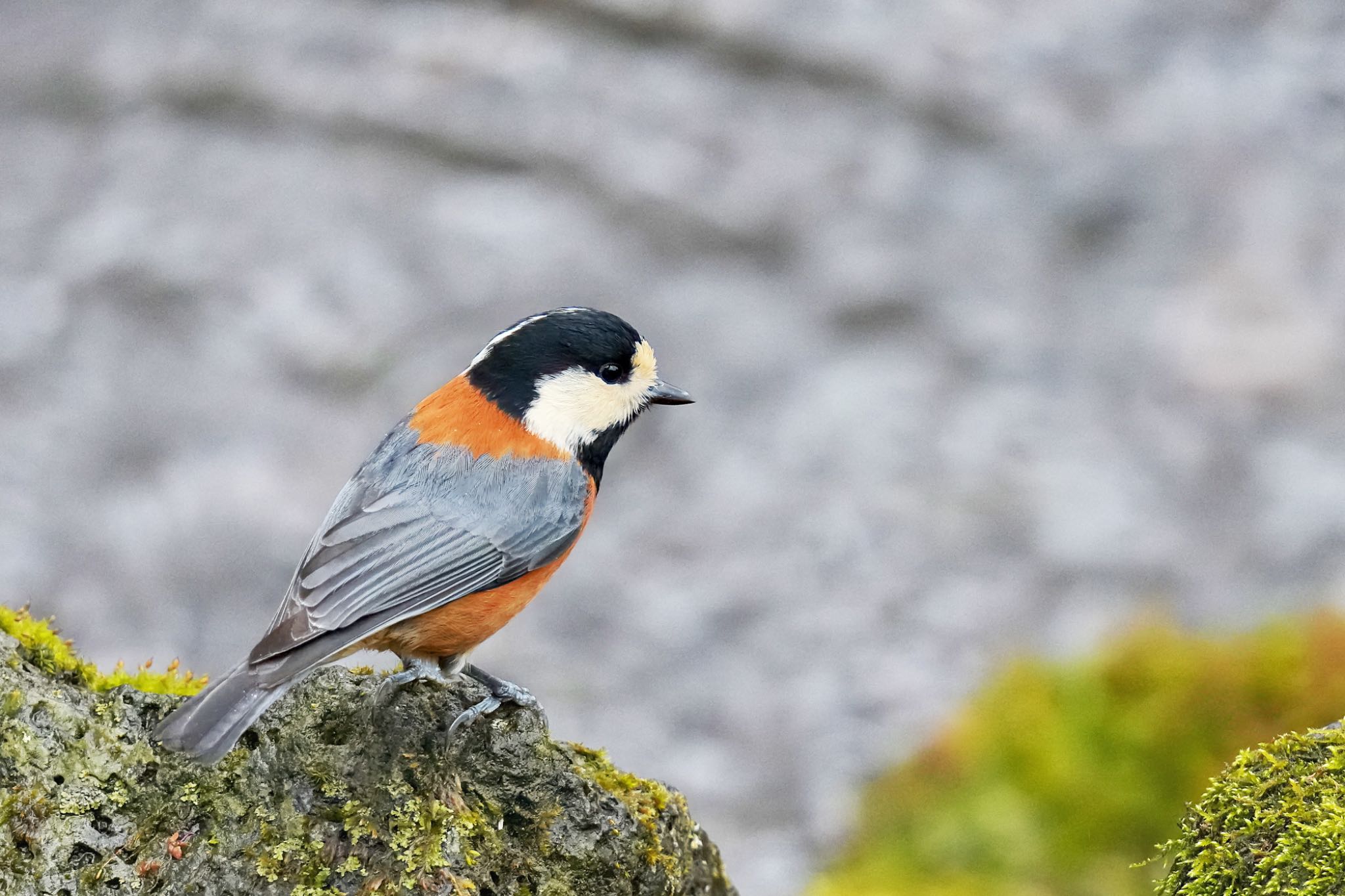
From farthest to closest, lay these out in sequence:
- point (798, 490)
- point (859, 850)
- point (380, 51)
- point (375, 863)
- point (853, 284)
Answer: point (380, 51) → point (853, 284) → point (798, 490) → point (859, 850) → point (375, 863)

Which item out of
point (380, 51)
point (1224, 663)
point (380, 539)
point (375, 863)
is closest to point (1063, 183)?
point (1224, 663)

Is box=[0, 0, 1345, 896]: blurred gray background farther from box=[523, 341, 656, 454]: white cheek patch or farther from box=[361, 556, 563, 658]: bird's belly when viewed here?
box=[361, 556, 563, 658]: bird's belly

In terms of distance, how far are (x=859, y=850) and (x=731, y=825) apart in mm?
642

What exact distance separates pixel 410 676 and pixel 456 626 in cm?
29

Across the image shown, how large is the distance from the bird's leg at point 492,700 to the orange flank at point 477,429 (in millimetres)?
→ 696

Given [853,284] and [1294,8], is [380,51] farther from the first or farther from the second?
[1294,8]

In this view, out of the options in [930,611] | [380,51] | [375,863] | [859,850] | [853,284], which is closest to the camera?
[375,863]

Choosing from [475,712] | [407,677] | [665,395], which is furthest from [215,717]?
[665,395]

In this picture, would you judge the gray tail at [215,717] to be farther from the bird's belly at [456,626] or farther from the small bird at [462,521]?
the bird's belly at [456,626]

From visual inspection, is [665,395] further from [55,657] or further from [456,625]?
[55,657]

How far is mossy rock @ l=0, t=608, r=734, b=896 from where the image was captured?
2.90 meters

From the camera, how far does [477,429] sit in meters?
3.95

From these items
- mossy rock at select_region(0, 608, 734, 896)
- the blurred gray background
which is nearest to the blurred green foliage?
the blurred gray background

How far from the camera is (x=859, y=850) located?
586 centimetres
